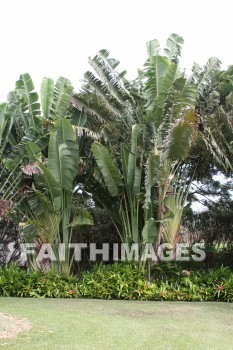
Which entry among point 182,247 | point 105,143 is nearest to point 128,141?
point 105,143

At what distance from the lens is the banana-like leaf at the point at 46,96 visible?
1075 cm

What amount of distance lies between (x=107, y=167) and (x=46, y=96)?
256cm

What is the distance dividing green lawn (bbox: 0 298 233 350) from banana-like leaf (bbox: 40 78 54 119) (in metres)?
4.36

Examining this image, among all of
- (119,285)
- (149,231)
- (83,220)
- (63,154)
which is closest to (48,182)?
(63,154)

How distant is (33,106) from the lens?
10766 mm

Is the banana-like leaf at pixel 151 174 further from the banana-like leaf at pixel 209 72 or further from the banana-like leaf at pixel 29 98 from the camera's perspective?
the banana-like leaf at pixel 29 98

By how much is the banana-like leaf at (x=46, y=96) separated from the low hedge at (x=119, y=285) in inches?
146

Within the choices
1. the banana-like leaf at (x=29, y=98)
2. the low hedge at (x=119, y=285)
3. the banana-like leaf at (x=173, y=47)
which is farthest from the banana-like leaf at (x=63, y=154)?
the banana-like leaf at (x=173, y=47)

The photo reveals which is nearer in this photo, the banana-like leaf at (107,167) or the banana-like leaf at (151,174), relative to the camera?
the banana-like leaf at (151,174)

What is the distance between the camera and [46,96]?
10.8 m

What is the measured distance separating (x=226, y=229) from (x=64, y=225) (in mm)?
4602

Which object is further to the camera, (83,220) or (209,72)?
(209,72)

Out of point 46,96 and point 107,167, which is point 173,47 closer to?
point 46,96

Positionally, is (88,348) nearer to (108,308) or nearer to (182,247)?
(108,308)
